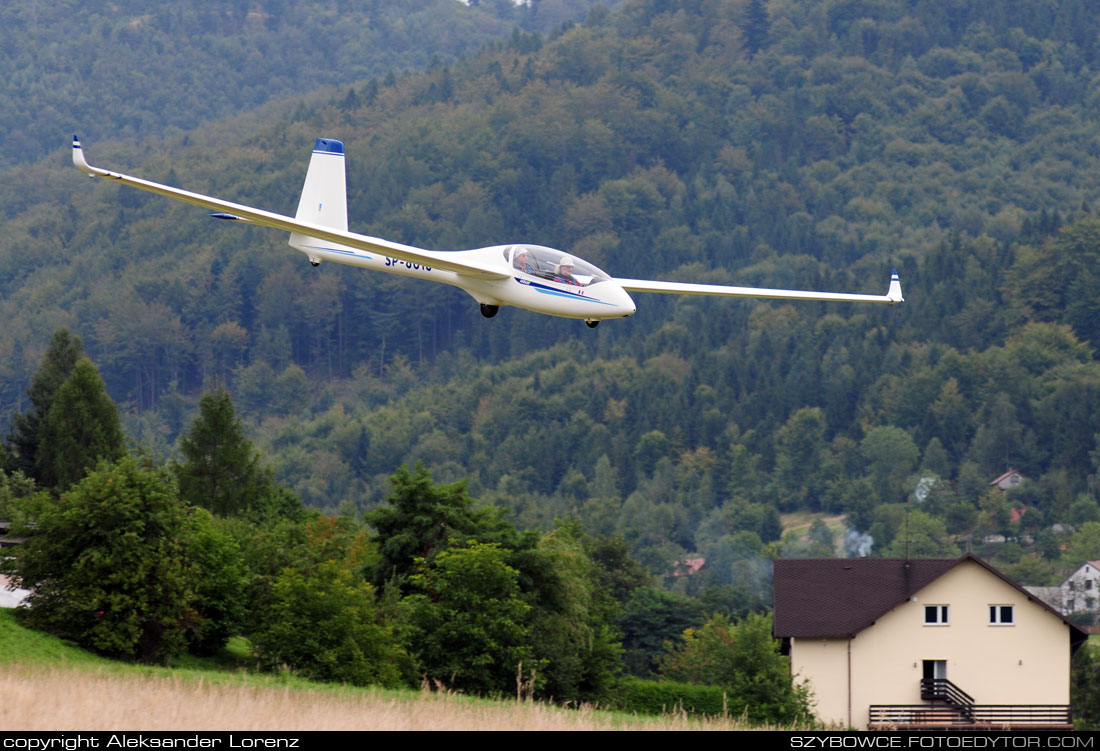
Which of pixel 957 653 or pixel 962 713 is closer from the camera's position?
pixel 962 713

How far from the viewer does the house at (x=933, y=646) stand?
2867 inches

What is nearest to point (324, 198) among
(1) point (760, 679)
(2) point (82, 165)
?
(2) point (82, 165)

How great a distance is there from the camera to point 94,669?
43.4m

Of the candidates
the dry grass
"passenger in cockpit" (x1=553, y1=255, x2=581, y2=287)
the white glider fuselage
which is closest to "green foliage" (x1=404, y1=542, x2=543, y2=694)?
the dry grass

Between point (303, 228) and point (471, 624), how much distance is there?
30888 mm

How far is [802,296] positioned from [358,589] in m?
25.0

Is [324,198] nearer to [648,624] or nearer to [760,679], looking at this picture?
[760,679]

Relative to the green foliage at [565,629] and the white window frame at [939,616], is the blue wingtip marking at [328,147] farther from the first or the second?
the white window frame at [939,616]

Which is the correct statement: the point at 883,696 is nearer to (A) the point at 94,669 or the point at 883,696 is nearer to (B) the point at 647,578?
(A) the point at 94,669

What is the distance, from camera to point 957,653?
246 ft

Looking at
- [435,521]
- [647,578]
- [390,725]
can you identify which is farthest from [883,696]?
[647,578]

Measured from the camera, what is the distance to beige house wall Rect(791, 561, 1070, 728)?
241 ft

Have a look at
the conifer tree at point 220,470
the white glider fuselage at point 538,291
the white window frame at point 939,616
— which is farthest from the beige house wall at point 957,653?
the white glider fuselage at point 538,291

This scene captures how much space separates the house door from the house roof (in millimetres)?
2989
